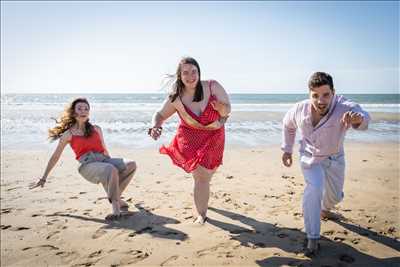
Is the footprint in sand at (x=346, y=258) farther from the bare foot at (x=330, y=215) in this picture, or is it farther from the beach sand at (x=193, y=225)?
the bare foot at (x=330, y=215)

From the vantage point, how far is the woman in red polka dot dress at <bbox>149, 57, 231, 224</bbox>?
3982 mm

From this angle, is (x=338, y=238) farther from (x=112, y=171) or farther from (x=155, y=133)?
(x=112, y=171)

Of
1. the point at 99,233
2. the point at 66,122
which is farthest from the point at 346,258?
A: the point at 66,122

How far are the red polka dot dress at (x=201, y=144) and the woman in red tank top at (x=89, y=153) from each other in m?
1.05

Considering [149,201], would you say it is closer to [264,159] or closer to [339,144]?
[339,144]

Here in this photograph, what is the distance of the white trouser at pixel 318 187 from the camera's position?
3.19m

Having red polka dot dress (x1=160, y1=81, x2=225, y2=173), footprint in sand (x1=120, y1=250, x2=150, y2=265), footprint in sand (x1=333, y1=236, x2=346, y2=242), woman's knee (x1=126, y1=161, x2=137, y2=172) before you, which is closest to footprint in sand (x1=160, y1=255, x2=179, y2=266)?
footprint in sand (x1=120, y1=250, x2=150, y2=265)

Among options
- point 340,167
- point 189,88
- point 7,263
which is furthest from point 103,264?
point 340,167

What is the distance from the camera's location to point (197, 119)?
398 cm

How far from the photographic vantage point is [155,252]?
3.47 meters

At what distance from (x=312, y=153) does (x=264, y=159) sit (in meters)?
4.76

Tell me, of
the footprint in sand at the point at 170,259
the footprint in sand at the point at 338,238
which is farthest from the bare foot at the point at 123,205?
the footprint in sand at the point at 338,238

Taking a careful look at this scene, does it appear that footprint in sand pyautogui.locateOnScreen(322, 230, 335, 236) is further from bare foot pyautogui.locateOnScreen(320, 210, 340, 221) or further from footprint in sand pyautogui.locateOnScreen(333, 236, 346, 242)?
bare foot pyautogui.locateOnScreen(320, 210, 340, 221)

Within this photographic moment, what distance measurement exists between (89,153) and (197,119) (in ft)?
5.84
